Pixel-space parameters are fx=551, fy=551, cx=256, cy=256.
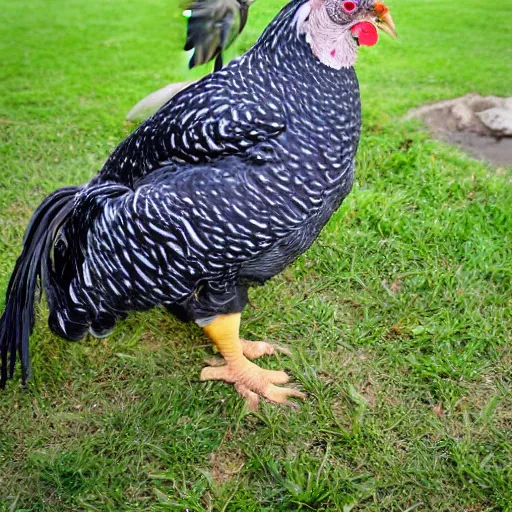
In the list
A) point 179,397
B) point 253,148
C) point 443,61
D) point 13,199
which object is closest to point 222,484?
point 179,397

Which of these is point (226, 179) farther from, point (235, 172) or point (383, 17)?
point (383, 17)

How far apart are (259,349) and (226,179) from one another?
1.25 meters

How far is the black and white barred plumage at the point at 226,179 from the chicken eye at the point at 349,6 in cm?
18

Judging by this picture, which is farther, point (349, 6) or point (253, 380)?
point (253, 380)

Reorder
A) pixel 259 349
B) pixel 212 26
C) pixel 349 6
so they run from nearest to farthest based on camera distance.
Answer: pixel 349 6 → pixel 212 26 → pixel 259 349

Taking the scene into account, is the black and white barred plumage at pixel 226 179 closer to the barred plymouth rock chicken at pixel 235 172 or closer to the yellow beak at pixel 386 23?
the barred plymouth rock chicken at pixel 235 172

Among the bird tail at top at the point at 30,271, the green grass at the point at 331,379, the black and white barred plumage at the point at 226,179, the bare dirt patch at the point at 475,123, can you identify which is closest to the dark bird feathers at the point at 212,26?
the black and white barred plumage at the point at 226,179

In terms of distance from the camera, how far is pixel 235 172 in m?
1.91

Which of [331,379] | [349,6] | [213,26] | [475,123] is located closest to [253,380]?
[331,379]

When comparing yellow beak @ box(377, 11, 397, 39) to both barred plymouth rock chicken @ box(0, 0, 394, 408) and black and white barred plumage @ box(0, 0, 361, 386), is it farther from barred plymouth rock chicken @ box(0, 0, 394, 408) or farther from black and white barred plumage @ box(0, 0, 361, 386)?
black and white barred plumage @ box(0, 0, 361, 386)

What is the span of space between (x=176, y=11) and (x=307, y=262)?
5.83 ft

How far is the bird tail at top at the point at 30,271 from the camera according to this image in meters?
2.38

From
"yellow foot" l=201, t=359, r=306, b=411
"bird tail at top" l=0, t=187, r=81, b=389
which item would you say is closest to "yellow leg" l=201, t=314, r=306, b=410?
"yellow foot" l=201, t=359, r=306, b=411

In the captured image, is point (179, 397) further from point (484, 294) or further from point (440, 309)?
point (484, 294)
